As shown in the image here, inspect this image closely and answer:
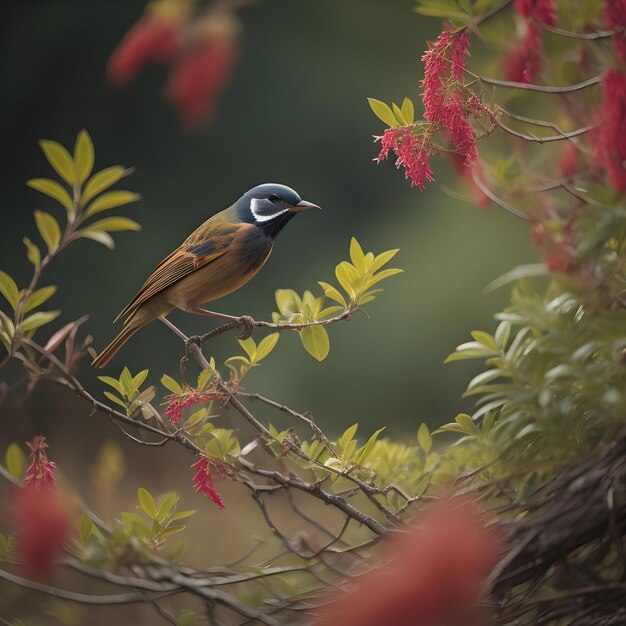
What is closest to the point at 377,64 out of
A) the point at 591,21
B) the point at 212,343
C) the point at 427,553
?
the point at 212,343

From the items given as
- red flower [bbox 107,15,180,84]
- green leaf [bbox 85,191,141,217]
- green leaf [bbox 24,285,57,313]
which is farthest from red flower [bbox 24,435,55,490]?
red flower [bbox 107,15,180,84]

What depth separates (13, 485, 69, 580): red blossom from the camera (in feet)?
2.58

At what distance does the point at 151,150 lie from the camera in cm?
520

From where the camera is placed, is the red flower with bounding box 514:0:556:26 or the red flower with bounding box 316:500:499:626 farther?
the red flower with bounding box 514:0:556:26

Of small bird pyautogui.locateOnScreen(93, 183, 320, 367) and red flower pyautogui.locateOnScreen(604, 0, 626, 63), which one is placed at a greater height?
small bird pyautogui.locateOnScreen(93, 183, 320, 367)

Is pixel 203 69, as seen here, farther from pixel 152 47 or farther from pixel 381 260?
pixel 381 260

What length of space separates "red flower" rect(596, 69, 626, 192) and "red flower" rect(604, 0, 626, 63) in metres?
0.02

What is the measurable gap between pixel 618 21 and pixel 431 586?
19.7 inches

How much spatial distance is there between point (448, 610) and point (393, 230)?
13.3ft

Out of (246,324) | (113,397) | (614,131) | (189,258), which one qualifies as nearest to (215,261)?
(189,258)

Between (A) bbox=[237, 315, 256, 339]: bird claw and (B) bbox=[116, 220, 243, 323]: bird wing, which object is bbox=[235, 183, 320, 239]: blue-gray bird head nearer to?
(B) bbox=[116, 220, 243, 323]: bird wing

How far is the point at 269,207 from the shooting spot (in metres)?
1.60

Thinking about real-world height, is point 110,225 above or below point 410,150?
below

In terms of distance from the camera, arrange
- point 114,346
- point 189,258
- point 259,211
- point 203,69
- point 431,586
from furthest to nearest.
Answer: point 259,211 → point 189,258 → point 114,346 → point 203,69 → point 431,586
